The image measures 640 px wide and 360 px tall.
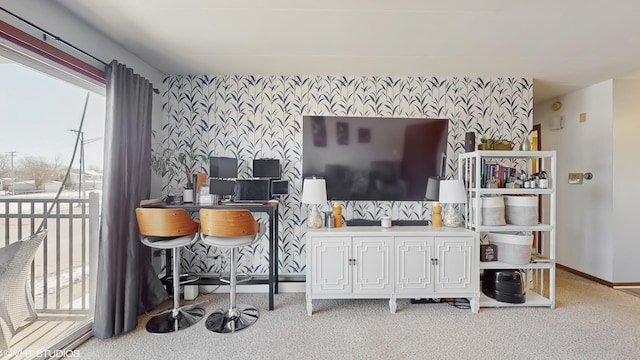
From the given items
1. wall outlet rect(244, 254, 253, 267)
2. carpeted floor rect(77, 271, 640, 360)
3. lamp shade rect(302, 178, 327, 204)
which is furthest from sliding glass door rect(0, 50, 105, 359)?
lamp shade rect(302, 178, 327, 204)

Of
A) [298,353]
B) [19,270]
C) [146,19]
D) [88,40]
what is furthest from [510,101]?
[19,270]

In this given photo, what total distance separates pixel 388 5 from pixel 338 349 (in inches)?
92.3

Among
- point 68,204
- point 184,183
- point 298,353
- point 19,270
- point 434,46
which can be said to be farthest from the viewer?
point 184,183

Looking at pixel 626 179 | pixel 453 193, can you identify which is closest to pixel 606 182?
pixel 626 179

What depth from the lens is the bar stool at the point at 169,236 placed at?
6.66 feet

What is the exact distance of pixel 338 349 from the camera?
192cm

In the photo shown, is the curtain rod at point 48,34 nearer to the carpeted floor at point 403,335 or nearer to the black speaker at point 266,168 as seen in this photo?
the black speaker at point 266,168

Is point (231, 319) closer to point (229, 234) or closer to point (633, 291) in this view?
point (229, 234)

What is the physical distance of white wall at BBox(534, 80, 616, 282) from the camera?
311 cm

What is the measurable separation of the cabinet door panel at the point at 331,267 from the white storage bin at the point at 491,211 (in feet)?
4.24

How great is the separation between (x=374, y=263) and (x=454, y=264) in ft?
2.37

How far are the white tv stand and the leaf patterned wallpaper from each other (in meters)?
0.56

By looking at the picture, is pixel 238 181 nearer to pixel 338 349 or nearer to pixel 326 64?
pixel 326 64

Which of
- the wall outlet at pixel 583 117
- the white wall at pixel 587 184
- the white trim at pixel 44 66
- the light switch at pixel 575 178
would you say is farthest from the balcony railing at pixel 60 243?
the wall outlet at pixel 583 117
